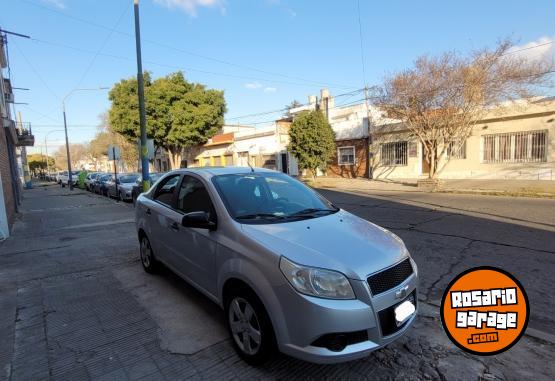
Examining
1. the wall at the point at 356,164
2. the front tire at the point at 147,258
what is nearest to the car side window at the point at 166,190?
the front tire at the point at 147,258

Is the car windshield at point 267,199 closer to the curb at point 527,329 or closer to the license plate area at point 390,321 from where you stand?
the license plate area at point 390,321

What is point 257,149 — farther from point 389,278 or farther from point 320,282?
point 320,282

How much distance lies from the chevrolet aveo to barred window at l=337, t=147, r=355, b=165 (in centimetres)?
2201

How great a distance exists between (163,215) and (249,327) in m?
2.14

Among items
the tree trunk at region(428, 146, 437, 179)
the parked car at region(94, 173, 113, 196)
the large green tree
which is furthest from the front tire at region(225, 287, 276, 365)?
the large green tree

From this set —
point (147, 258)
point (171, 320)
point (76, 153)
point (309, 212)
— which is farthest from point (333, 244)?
point (76, 153)

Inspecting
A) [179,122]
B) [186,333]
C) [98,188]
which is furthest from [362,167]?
[186,333]

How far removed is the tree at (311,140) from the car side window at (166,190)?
17.0 meters

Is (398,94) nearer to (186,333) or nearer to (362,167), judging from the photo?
(362,167)

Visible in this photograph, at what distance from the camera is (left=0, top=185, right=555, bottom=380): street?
2.84 m

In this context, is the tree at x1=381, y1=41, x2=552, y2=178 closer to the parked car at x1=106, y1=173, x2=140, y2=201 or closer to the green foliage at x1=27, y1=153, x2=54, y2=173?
the parked car at x1=106, y1=173, x2=140, y2=201

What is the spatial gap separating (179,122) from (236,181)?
88.7 ft

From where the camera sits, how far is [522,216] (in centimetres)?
895

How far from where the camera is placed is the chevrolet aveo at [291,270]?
243 cm
